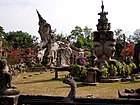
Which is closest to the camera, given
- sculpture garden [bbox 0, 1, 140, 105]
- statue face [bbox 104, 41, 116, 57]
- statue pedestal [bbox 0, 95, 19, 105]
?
statue pedestal [bbox 0, 95, 19, 105]

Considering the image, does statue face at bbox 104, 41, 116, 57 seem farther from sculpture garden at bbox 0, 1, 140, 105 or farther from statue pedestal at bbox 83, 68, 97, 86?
statue pedestal at bbox 83, 68, 97, 86

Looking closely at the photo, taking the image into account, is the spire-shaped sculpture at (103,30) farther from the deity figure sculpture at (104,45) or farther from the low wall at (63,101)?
the low wall at (63,101)

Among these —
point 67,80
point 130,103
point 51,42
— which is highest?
point 51,42

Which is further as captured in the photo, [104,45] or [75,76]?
[104,45]

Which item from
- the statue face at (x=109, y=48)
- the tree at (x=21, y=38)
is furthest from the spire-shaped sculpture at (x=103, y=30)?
the tree at (x=21, y=38)

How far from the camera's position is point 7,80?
37.8ft

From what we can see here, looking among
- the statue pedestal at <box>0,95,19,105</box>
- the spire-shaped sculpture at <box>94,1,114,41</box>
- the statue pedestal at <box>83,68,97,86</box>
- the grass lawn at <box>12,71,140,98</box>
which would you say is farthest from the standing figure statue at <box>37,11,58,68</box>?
the statue pedestal at <box>0,95,19,105</box>

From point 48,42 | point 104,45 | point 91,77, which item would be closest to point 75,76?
point 91,77

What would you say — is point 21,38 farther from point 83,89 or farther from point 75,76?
point 83,89

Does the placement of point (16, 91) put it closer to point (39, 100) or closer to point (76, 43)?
point (39, 100)

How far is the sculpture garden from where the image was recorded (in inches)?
453

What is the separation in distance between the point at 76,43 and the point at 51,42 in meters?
41.9

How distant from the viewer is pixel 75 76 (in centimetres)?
2488

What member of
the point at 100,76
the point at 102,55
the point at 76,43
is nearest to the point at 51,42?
the point at 102,55
